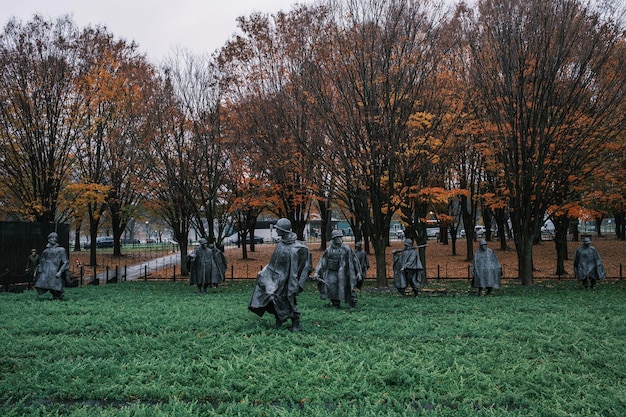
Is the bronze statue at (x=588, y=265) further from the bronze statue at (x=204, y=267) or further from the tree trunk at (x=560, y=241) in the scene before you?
the bronze statue at (x=204, y=267)

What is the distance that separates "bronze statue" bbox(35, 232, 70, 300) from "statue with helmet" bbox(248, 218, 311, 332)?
310 inches

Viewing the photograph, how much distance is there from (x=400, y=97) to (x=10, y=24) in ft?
51.3

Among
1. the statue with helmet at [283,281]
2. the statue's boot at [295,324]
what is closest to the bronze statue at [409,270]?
the statue with helmet at [283,281]

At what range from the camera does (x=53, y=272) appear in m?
13.7

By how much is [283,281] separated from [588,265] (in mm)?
11836

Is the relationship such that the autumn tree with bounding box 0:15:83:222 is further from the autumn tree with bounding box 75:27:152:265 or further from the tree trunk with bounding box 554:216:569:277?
the tree trunk with bounding box 554:216:569:277

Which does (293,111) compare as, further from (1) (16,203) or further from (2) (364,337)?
(1) (16,203)

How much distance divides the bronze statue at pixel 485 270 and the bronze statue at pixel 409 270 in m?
1.70

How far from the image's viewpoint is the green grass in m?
4.94

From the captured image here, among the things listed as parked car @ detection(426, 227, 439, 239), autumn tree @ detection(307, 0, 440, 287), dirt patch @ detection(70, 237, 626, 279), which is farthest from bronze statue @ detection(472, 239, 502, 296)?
parked car @ detection(426, 227, 439, 239)

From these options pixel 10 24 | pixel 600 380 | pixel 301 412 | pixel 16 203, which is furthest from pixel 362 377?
pixel 16 203

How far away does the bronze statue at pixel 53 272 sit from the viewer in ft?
44.8

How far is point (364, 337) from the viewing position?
26.0 feet

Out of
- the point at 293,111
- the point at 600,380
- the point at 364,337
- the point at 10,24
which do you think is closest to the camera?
the point at 600,380
